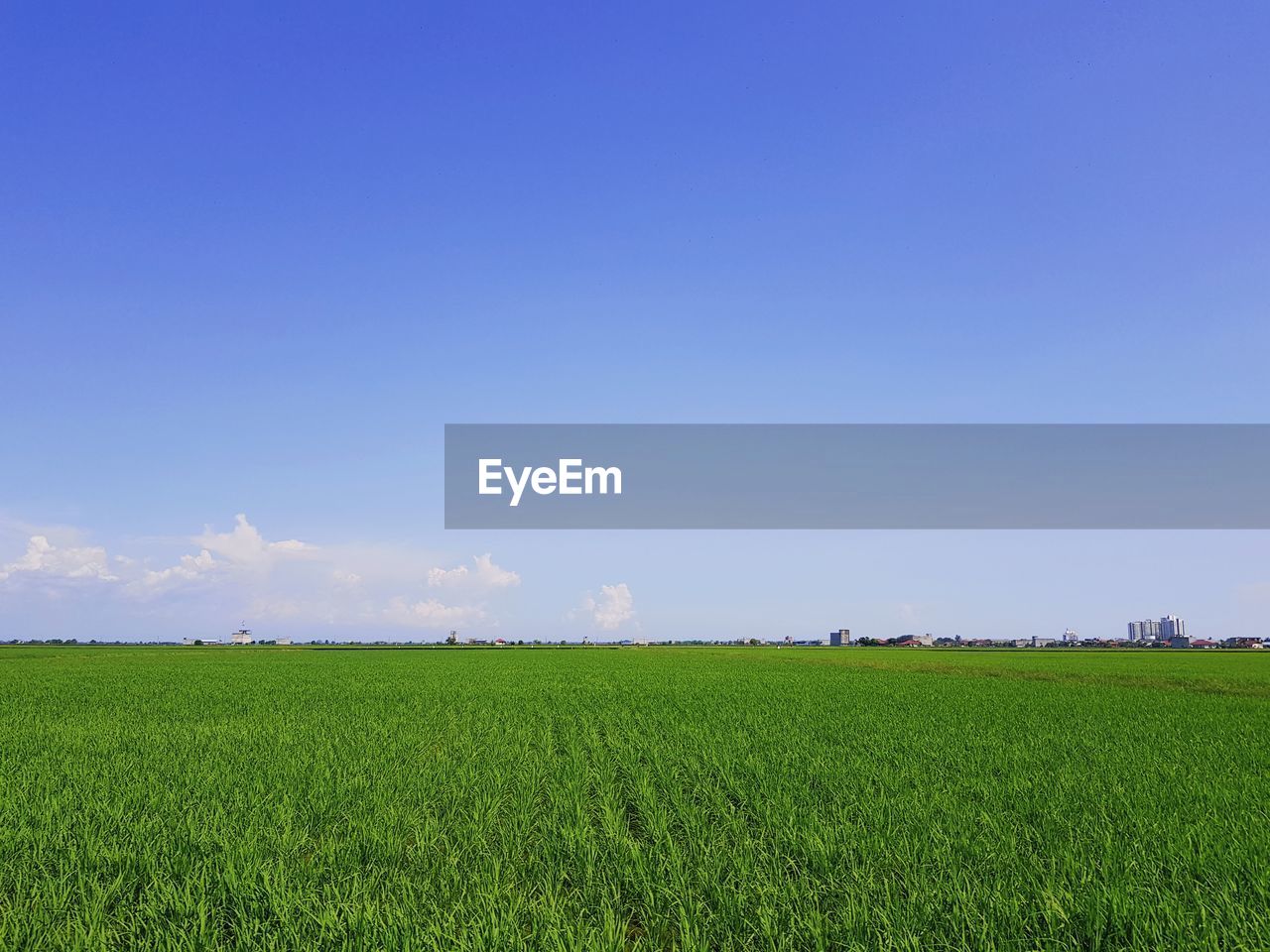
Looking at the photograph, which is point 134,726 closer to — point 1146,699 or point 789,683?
point 789,683

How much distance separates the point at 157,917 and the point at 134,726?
1480cm

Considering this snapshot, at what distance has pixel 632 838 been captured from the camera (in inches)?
310

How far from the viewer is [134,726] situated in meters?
18.0

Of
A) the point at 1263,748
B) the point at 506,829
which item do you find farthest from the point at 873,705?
the point at 506,829

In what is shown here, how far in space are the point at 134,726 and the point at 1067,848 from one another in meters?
19.2

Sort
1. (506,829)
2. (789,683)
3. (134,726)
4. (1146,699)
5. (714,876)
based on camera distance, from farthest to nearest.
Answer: (789,683), (1146,699), (134,726), (506,829), (714,876)

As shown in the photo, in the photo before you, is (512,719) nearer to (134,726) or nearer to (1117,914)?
(134,726)

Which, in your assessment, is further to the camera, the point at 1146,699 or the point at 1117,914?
the point at 1146,699

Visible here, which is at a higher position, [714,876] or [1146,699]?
[714,876]

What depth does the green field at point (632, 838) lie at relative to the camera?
5.60 m

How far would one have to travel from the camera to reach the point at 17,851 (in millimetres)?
7574

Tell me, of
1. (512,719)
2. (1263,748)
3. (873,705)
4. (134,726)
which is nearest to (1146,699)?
(873,705)

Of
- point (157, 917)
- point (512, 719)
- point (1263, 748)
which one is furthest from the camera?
point (512, 719)

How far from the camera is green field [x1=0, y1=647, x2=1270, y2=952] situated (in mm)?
5598
